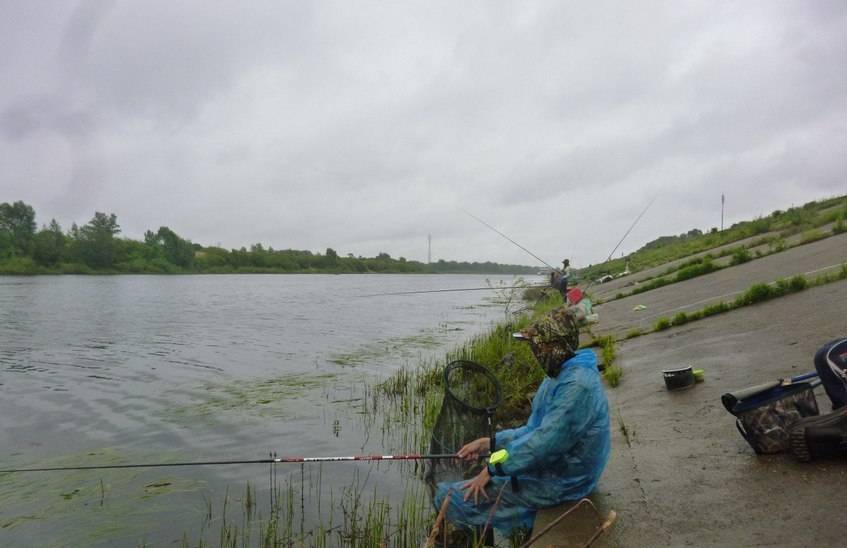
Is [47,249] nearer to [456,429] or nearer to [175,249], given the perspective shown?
[175,249]

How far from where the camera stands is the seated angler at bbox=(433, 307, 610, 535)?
360 cm

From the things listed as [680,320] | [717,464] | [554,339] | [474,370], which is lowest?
[717,464]

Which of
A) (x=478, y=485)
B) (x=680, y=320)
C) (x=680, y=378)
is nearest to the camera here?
(x=478, y=485)

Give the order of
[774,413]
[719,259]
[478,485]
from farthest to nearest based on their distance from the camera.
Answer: [719,259], [774,413], [478,485]

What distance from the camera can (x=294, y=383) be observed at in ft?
41.5

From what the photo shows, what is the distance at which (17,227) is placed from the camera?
256 ft

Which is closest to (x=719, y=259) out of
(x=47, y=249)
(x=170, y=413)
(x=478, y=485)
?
(x=170, y=413)

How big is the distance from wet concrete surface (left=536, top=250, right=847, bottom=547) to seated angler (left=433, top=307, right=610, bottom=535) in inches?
10.9

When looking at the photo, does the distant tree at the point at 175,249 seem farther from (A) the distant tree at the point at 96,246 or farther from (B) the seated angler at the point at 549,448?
(B) the seated angler at the point at 549,448

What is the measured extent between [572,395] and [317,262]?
11719 cm

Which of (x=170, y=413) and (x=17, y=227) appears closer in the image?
(x=170, y=413)

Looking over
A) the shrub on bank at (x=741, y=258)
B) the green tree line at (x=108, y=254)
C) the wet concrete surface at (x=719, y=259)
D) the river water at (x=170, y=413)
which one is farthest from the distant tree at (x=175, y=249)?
the shrub on bank at (x=741, y=258)

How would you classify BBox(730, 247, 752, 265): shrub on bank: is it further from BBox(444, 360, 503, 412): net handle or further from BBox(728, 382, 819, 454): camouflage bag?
BBox(444, 360, 503, 412): net handle

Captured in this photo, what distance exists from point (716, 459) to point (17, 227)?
A: 97.4 m
